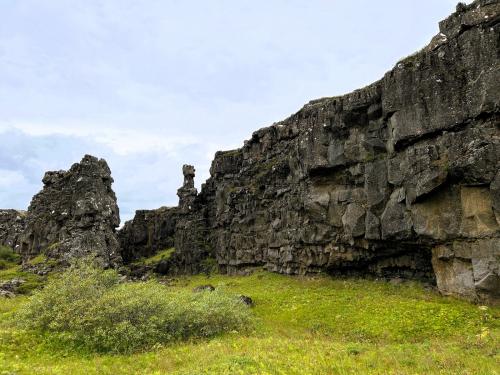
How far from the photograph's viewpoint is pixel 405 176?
121 feet

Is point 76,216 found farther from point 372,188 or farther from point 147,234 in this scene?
point 372,188

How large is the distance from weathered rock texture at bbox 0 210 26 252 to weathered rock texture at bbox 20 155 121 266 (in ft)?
56.2

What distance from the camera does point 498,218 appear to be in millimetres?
29000

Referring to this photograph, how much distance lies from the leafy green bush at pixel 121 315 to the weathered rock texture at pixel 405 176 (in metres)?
16.9

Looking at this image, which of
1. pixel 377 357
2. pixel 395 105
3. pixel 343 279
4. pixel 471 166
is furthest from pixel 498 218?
pixel 343 279

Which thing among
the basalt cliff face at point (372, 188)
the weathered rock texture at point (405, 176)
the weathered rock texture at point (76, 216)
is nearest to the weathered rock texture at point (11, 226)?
the basalt cliff face at point (372, 188)

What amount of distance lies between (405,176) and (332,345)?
64.9 ft

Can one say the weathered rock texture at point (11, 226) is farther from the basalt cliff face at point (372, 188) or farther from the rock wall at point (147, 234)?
the rock wall at point (147, 234)

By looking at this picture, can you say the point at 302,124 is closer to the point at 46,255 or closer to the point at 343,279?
the point at 343,279

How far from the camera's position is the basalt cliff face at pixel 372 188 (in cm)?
3067

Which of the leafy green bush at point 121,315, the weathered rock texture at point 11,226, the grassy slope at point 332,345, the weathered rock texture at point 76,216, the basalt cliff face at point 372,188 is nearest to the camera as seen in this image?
the grassy slope at point 332,345

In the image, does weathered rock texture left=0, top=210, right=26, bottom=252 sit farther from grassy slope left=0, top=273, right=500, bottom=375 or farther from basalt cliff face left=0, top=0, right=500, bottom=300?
grassy slope left=0, top=273, right=500, bottom=375

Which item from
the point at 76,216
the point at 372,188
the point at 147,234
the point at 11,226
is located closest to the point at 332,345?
the point at 372,188

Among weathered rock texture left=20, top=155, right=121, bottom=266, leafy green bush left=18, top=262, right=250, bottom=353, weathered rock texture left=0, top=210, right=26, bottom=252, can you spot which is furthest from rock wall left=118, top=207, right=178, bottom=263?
leafy green bush left=18, top=262, right=250, bottom=353
